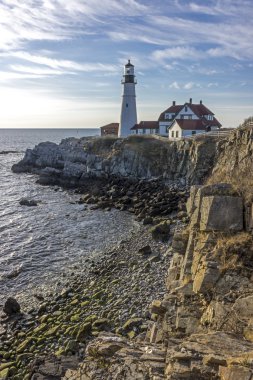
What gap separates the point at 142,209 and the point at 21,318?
19.6m

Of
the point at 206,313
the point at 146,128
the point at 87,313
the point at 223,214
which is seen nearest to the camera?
the point at 206,313

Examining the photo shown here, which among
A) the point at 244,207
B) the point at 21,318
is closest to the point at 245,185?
the point at 244,207

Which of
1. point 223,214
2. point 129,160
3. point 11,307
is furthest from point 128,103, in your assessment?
point 223,214

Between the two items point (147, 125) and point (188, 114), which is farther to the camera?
point (147, 125)

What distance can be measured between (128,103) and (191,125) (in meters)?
17.5

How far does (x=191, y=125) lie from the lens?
58.5 metres

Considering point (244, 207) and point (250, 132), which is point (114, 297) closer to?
point (244, 207)

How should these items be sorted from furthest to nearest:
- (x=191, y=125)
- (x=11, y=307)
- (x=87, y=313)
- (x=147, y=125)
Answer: (x=147, y=125) → (x=191, y=125) → (x=11, y=307) → (x=87, y=313)

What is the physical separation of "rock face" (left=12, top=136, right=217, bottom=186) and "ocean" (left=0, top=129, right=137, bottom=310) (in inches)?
368

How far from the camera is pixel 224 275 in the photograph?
9.77 m

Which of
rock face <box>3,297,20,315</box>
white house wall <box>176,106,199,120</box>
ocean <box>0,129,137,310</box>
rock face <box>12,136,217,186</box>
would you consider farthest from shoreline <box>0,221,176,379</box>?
white house wall <box>176,106,199,120</box>

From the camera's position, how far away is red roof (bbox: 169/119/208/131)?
58062mm

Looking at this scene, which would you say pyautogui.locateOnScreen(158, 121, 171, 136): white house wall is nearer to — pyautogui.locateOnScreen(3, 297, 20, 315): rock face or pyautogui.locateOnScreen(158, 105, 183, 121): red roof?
pyautogui.locateOnScreen(158, 105, 183, 121): red roof

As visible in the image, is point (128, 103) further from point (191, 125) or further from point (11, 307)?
point (11, 307)
